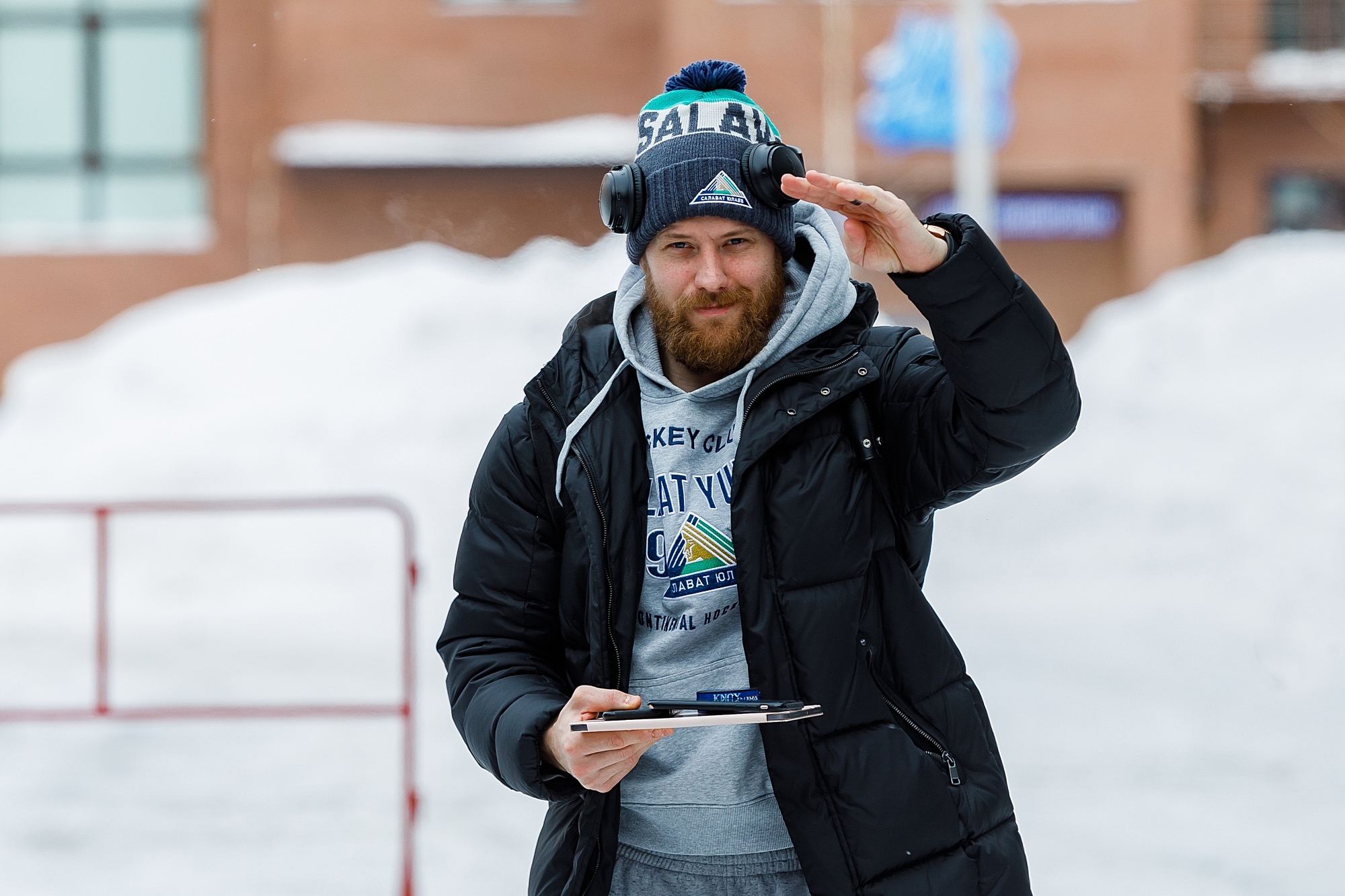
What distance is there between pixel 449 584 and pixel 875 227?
786 centimetres

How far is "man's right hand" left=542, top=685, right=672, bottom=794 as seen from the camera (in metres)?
1.73

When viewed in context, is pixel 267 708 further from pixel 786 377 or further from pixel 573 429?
pixel 786 377

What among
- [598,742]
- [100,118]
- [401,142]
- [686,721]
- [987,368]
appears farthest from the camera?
[100,118]

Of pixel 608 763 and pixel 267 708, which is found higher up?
pixel 608 763

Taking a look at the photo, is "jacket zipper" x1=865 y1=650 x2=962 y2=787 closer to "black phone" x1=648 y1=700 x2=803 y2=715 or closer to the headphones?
"black phone" x1=648 y1=700 x2=803 y2=715

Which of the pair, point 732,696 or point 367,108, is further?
point 367,108

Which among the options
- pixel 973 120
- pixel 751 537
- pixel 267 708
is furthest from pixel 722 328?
pixel 973 120

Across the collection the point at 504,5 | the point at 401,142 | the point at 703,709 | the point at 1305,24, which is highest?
the point at 1305,24

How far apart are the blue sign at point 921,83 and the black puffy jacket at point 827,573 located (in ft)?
53.7

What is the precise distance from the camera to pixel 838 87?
17.7 m

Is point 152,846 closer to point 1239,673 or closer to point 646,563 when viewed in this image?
point 646,563

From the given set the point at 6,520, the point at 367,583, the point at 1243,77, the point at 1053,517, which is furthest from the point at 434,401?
the point at 1243,77

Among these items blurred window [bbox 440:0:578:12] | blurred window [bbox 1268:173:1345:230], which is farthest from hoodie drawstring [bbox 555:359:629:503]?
blurred window [bbox 1268:173:1345:230]

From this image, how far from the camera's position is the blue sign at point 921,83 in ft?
58.0
